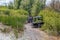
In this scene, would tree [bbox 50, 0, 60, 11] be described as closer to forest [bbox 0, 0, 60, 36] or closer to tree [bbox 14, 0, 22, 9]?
forest [bbox 0, 0, 60, 36]

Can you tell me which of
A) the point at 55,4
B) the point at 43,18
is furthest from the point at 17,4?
the point at 43,18

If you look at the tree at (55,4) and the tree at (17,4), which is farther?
the tree at (17,4)

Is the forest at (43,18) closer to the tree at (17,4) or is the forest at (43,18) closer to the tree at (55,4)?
the tree at (55,4)

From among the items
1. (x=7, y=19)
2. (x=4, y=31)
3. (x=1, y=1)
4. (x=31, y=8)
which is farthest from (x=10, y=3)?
(x=4, y=31)

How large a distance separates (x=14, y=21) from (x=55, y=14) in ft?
5.88

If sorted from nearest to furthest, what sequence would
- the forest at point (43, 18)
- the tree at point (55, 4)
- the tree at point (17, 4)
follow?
the forest at point (43, 18) < the tree at point (55, 4) < the tree at point (17, 4)

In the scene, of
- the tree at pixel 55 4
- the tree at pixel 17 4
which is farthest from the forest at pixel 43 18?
the tree at pixel 17 4

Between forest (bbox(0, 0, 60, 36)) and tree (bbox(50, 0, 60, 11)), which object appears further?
tree (bbox(50, 0, 60, 11))

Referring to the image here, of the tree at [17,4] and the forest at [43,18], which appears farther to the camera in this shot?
the tree at [17,4]

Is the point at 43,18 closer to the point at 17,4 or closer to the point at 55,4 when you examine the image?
the point at 55,4

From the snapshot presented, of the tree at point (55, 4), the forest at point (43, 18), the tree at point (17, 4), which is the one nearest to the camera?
the forest at point (43, 18)

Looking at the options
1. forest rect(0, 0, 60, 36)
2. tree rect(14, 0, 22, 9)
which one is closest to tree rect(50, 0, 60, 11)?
forest rect(0, 0, 60, 36)

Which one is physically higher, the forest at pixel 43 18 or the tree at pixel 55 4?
the tree at pixel 55 4

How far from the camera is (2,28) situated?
719 cm
